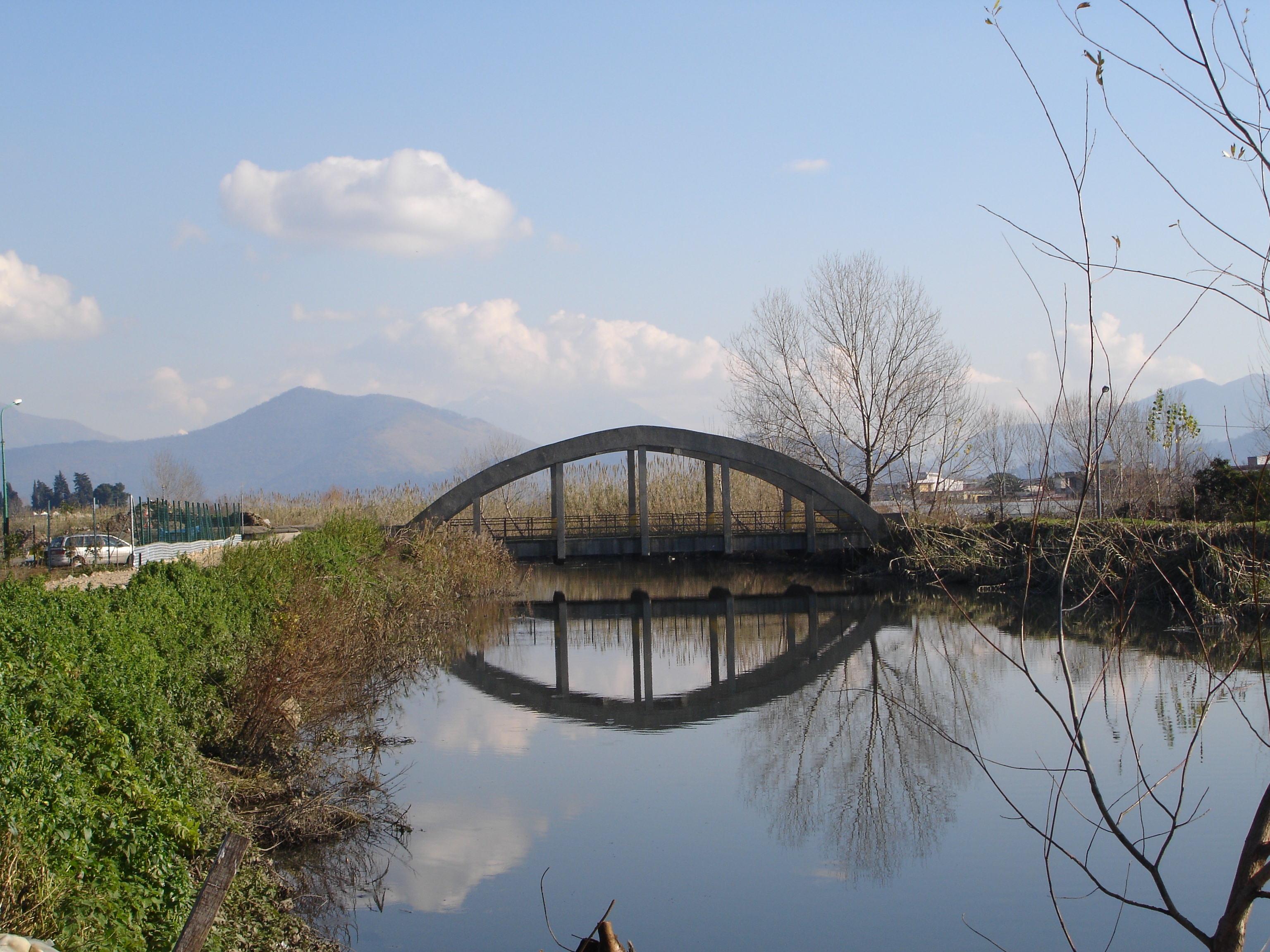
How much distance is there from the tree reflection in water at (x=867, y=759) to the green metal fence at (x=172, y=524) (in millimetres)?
14320

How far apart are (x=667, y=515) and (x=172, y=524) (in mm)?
14680

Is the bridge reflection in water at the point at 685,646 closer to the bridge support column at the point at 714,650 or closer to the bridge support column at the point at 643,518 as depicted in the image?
the bridge support column at the point at 714,650

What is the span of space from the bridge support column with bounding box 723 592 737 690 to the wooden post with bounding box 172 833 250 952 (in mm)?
12609

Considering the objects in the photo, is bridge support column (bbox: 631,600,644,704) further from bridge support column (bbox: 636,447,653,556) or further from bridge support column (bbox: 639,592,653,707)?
bridge support column (bbox: 636,447,653,556)

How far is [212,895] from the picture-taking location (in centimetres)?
326

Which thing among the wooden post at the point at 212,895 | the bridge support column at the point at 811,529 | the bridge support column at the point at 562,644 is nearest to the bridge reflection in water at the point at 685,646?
the bridge support column at the point at 562,644

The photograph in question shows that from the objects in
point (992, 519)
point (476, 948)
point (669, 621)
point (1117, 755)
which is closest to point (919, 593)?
point (992, 519)

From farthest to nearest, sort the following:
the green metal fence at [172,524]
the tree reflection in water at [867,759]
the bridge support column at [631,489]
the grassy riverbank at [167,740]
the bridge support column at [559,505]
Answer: the bridge support column at [631,489]
the bridge support column at [559,505]
the green metal fence at [172,524]
the tree reflection in water at [867,759]
the grassy riverbank at [167,740]

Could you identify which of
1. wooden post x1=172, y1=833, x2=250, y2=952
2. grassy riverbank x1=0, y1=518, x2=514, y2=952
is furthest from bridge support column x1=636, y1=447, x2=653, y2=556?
wooden post x1=172, y1=833, x2=250, y2=952

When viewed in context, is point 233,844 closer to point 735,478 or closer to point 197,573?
point 197,573

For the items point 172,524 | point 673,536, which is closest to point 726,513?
point 673,536

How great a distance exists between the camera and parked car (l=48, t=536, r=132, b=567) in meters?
20.8

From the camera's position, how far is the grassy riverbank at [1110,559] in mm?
17141

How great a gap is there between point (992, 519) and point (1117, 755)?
17254 millimetres
